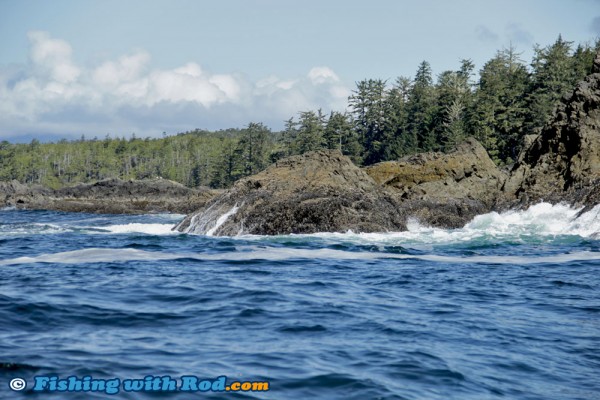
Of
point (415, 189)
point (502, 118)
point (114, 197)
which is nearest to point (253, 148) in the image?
point (114, 197)

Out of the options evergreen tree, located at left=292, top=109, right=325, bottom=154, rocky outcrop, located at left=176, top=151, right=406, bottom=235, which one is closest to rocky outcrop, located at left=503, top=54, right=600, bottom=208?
rocky outcrop, located at left=176, top=151, right=406, bottom=235

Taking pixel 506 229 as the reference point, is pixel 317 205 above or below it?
above

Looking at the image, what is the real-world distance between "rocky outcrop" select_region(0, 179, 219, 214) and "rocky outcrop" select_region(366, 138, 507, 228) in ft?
79.0

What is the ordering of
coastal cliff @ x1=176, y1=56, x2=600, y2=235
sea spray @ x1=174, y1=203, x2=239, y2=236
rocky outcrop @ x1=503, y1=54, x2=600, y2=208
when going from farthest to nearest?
rocky outcrop @ x1=503, y1=54, x2=600, y2=208 → sea spray @ x1=174, y1=203, x2=239, y2=236 → coastal cliff @ x1=176, y1=56, x2=600, y2=235

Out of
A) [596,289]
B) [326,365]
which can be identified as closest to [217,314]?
[326,365]

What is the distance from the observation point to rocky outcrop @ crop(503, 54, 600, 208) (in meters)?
29.8

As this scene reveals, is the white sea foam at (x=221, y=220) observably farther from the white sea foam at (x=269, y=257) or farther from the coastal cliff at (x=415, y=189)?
the white sea foam at (x=269, y=257)

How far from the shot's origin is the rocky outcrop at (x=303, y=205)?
2594cm

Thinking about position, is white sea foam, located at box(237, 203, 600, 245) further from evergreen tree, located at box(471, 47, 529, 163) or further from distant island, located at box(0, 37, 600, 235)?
evergreen tree, located at box(471, 47, 529, 163)

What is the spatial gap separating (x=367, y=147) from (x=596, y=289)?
258ft

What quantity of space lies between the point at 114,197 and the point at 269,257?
5828 centimetres

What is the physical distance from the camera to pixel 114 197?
73750 mm

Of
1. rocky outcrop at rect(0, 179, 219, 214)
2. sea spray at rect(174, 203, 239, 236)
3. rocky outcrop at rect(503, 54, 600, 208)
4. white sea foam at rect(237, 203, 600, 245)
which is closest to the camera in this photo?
white sea foam at rect(237, 203, 600, 245)

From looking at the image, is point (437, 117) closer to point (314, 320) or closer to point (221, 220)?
point (221, 220)
